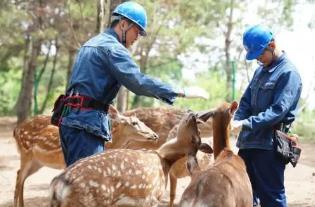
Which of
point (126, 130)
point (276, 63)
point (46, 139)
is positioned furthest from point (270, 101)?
point (46, 139)

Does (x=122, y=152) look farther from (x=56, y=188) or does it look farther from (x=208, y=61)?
(x=208, y=61)

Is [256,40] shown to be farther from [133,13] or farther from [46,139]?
[46,139]

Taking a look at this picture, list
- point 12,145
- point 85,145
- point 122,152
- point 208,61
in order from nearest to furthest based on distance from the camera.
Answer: point 122,152 < point 85,145 < point 12,145 < point 208,61

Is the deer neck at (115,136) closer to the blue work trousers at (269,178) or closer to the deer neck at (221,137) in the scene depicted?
the blue work trousers at (269,178)

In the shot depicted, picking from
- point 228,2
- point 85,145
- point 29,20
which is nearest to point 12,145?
point 29,20

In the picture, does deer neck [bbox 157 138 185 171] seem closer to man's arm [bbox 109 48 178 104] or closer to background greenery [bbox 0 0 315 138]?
man's arm [bbox 109 48 178 104]

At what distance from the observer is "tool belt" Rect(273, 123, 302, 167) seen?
4.44 m

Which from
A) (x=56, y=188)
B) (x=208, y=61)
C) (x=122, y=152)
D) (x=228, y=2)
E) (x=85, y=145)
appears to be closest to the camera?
(x=56, y=188)

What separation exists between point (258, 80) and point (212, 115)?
2.09ft

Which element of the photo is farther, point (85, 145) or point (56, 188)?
point (85, 145)

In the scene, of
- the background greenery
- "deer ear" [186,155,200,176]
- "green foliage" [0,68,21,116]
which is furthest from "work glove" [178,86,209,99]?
"green foliage" [0,68,21,116]

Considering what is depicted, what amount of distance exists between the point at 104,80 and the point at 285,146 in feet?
4.88

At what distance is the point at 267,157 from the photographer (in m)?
4.52

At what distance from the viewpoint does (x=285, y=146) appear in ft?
14.6
